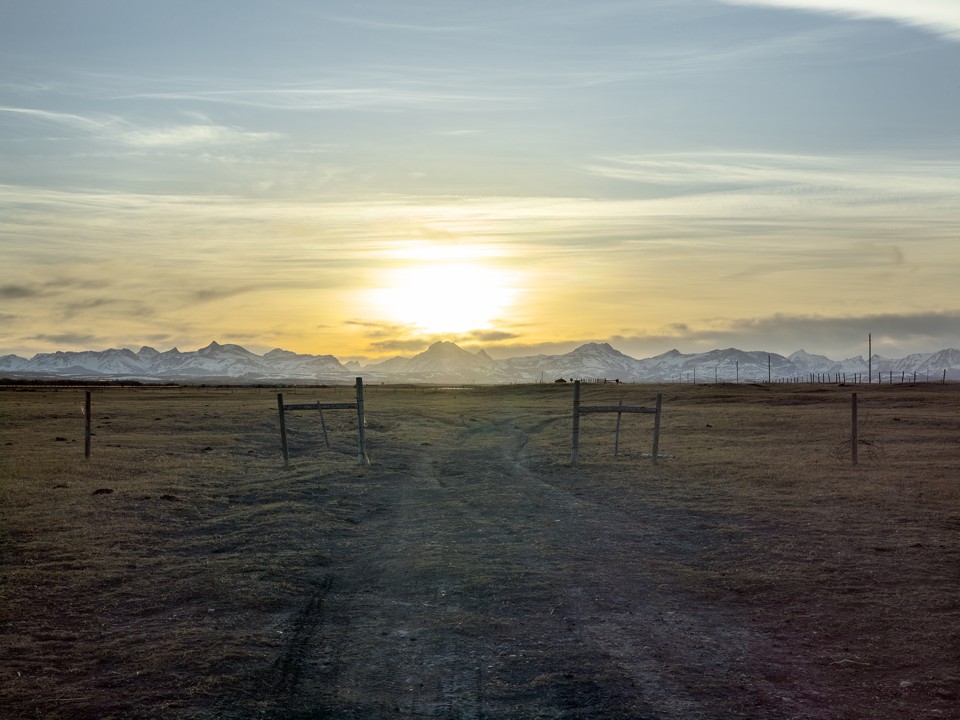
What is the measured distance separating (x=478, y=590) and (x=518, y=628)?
6.72 ft

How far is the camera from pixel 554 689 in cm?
854

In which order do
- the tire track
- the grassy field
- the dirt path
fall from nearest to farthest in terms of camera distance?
the dirt path, the grassy field, the tire track

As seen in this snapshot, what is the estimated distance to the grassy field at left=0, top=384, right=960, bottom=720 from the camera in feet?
28.0

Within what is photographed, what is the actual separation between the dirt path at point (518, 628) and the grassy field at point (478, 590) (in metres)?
0.05

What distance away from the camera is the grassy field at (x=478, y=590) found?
853cm

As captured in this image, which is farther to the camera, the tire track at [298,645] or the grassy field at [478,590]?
the tire track at [298,645]

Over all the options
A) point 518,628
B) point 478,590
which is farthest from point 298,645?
point 478,590

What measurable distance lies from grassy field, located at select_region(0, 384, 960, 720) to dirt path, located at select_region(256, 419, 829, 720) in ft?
0.16

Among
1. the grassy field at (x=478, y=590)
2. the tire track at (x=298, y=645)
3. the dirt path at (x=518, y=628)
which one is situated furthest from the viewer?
the tire track at (x=298, y=645)

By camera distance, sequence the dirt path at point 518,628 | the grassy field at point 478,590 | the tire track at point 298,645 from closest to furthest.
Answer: the dirt path at point 518,628, the grassy field at point 478,590, the tire track at point 298,645

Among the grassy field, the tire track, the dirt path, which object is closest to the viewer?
the dirt path

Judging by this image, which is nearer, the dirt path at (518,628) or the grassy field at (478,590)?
the dirt path at (518,628)

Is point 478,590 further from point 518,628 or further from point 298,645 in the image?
point 298,645

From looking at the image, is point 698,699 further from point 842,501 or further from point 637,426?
point 637,426
